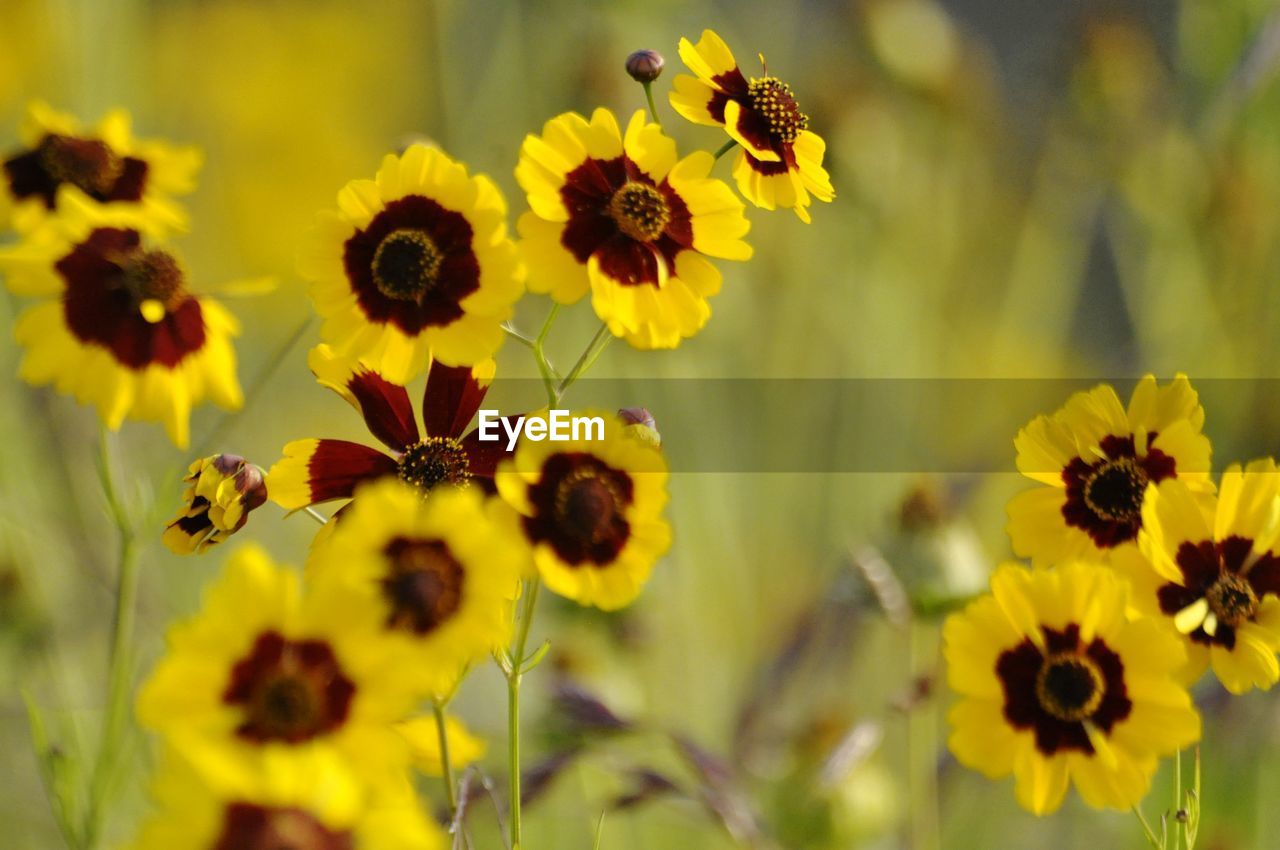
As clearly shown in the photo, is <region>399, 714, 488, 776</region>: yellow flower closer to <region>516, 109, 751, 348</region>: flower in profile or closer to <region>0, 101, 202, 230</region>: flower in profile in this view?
<region>516, 109, 751, 348</region>: flower in profile

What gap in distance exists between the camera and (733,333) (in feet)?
3.41

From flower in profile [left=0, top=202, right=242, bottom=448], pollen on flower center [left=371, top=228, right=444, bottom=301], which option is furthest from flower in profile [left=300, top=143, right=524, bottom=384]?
flower in profile [left=0, top=202, right=242, bottom=448]

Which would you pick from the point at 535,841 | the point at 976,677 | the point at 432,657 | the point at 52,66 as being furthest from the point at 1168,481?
the point at 52,66

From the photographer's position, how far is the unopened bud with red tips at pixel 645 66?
35 cm

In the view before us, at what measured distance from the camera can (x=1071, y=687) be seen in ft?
1.03

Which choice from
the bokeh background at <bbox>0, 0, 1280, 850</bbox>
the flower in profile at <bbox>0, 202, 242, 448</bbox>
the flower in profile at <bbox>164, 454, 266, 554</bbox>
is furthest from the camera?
the bokeh background at <bbox>0, 0, 1280, 850</bbox>

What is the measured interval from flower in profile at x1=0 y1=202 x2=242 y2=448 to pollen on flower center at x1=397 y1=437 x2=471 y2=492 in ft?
0.40

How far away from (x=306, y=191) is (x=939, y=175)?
2.51 ft

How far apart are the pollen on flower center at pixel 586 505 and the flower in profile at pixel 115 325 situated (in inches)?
6.9

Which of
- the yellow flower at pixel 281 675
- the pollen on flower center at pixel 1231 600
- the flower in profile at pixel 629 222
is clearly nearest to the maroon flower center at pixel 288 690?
the yellow flower at pixel 281 675

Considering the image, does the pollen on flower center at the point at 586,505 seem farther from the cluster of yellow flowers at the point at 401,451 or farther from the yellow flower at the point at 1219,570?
the yellow flower at the point at 1219,570

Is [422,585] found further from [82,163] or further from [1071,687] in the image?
[82,163]

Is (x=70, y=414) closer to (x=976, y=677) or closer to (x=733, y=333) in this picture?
(x=733, y=333)

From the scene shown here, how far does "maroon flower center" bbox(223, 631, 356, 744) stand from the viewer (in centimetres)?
24
